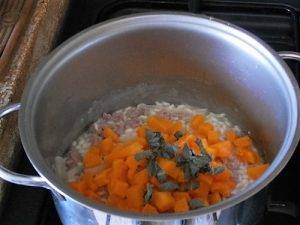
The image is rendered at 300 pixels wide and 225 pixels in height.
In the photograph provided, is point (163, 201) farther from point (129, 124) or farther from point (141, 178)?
point (129, 124)

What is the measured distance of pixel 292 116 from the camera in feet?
2.52

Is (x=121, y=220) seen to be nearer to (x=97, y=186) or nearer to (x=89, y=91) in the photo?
(x=97, y=186)

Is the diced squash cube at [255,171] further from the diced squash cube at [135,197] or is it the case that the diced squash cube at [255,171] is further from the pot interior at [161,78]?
the diced squash cube at [135,197]

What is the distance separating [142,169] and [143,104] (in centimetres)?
24

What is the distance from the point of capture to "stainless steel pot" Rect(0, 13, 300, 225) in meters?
0.84

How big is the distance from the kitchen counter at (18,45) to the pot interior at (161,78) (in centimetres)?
6

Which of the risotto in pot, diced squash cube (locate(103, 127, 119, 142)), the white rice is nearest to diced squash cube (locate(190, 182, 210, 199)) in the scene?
the risotto in pot

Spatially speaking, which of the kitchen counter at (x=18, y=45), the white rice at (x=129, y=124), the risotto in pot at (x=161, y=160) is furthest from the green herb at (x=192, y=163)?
the kitchen counter at (x=18, y=45)

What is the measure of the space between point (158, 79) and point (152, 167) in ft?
0.90

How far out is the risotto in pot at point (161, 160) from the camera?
0.83 m

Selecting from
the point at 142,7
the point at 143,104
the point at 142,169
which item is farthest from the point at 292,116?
the point at 142,7

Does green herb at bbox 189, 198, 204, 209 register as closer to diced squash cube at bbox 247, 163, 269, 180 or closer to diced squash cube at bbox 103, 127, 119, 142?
diced squash cube at bbox 247, 163, 269, 180

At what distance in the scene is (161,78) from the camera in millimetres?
1067

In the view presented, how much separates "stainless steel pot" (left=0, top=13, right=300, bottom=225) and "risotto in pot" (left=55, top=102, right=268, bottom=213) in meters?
0.03
